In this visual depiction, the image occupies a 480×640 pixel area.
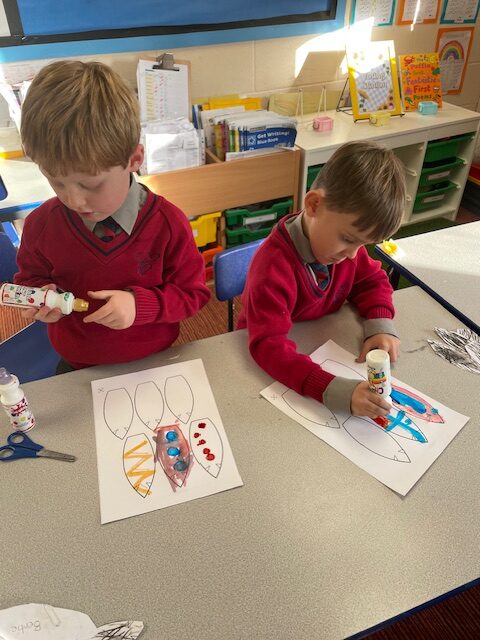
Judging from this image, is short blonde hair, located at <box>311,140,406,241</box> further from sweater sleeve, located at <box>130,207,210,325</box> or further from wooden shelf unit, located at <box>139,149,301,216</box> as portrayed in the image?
wooden shelf unit, located at <box>139,149,301,216</box>

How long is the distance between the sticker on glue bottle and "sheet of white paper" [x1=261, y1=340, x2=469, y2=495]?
7 cm

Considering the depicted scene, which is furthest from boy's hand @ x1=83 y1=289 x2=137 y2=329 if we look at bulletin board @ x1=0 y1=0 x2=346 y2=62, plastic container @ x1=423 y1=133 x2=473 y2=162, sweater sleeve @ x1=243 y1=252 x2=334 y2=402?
plastic container @ x1=423 y1=133 x2=473 y2=162

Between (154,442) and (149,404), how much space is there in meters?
0.09

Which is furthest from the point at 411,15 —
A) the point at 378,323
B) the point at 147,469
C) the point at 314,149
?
the point at 147,469

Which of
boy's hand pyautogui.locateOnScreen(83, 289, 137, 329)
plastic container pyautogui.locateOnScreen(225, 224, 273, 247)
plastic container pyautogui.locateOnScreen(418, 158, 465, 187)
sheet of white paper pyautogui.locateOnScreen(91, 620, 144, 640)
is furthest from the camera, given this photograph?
plastic container pyautogui.locateOnScreen(418, 158, 465, 187)

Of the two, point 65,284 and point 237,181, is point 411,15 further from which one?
point 65,284

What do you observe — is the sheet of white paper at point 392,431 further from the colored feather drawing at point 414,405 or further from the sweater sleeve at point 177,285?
the sweater sleeve at point 177,285

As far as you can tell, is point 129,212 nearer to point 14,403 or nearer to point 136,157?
point 136,157

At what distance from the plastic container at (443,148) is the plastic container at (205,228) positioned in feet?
4.43

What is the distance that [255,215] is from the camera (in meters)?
2.38

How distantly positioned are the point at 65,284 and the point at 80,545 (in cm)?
53

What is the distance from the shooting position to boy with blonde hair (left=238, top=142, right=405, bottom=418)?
93 centimetres

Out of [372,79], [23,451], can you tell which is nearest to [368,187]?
[23,451]

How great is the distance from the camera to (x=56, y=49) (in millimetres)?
2047
